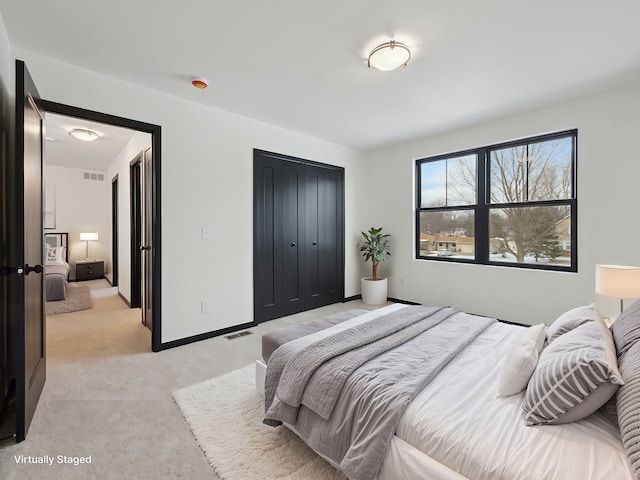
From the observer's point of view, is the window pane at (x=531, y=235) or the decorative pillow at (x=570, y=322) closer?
the decorative pillow at (x=570, y=322)

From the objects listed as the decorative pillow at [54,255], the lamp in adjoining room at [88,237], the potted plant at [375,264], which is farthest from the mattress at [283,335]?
the lamp in adjoining room at [88,237]

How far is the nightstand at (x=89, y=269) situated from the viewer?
22.0ft

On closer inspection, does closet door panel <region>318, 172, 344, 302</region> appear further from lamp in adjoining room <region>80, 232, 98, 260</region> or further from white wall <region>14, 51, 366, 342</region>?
lamp in adjoining room <region>80, 232, 98, 260</region>

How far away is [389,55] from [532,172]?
248 centimetres

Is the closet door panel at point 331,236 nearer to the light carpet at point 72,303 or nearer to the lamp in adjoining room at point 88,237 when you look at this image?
the light carpet at point 72,303

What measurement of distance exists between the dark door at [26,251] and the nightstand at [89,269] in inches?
212

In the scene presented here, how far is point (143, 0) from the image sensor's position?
1.82 m

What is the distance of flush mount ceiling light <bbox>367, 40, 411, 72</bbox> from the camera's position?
2209mm

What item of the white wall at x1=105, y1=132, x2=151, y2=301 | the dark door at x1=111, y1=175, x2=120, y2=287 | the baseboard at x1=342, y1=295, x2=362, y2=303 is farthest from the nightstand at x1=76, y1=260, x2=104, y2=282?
the baseboard at x1=342, y1=295, x2=362, y2=303

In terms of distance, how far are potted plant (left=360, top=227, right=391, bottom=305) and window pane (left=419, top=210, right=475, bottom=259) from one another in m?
0.59

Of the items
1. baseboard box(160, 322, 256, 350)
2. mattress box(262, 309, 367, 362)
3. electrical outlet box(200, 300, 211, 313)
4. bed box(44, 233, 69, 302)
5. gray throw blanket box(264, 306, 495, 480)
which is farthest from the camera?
bed box(44, 233, 69, 302)

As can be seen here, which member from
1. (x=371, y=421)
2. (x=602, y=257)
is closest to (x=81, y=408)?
(x=371, y=421)

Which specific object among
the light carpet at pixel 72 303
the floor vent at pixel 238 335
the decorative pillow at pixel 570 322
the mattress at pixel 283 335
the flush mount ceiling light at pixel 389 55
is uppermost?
the flush mount ceiling light at pixel 389 55

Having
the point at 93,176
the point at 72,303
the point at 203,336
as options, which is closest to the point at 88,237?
the point at 93,176
